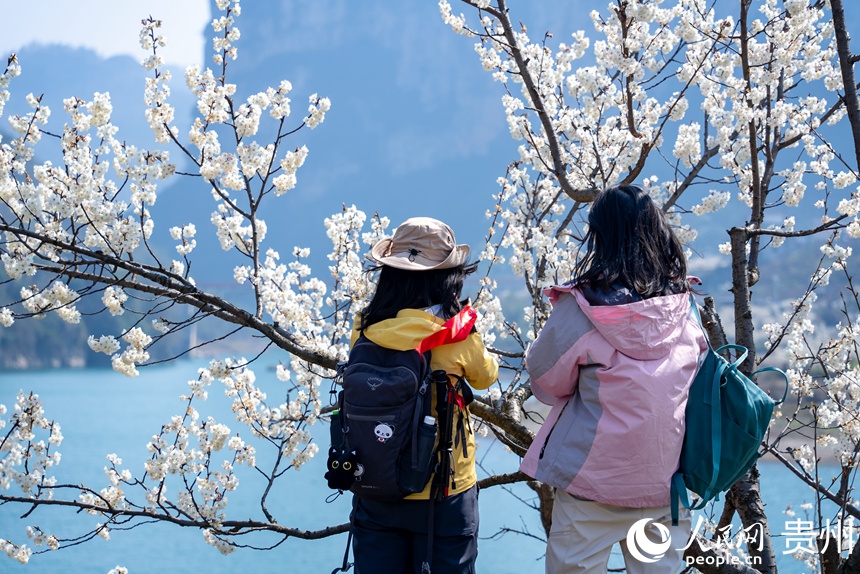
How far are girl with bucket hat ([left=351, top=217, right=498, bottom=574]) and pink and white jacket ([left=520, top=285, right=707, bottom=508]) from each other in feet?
0.74

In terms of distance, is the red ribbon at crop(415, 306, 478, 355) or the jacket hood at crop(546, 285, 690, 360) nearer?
the jacket hood at crop(546, 285, 690, 360)

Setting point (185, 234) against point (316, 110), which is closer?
point (185, 234)

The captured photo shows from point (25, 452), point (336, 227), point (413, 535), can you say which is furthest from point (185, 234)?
point (413, 535)

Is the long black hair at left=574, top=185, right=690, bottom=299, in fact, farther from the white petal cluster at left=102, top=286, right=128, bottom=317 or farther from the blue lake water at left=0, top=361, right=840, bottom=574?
the blue lake water at left=0, top=361, right=840, bottom=574

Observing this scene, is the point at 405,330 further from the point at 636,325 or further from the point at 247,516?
the point at 247,516

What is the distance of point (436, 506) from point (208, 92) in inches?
82.1

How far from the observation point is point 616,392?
1585 mm

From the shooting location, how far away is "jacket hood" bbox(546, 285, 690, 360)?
1.59 m

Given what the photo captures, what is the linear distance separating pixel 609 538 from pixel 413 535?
47cm

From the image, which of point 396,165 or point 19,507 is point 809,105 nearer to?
point 19,507

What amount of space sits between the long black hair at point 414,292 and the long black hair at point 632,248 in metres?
0.33

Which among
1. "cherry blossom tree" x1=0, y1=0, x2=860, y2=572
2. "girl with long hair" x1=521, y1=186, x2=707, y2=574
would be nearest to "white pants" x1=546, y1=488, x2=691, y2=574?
"girl with long hair" x1=521, y1=186, x2=707, y2=574

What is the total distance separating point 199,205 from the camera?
76.1 meters

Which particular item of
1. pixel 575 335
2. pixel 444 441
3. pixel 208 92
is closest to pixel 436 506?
pixel 444 441
